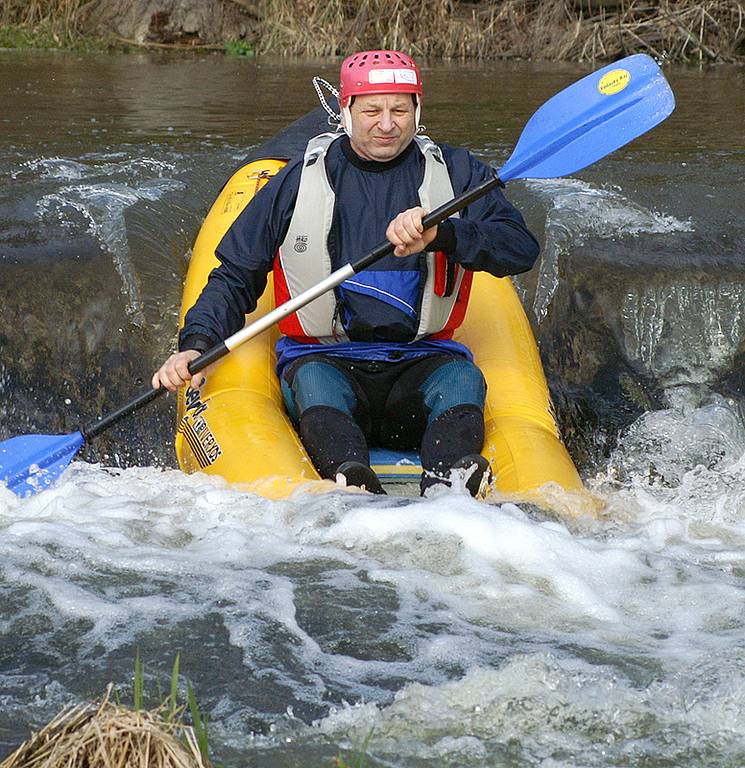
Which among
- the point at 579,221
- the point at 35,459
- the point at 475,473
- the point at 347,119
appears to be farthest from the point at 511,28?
the point at 475,473

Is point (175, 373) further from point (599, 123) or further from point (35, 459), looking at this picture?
point (599, 123)

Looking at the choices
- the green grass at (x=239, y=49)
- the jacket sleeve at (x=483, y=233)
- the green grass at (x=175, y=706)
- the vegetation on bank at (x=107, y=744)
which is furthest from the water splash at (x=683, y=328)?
the green grass at (x=239, y=49)

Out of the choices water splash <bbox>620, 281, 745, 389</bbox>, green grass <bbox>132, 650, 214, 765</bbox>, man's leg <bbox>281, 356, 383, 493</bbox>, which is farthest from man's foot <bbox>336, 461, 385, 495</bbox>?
water splash <bbox>620, 281, 745, 389</bbox>

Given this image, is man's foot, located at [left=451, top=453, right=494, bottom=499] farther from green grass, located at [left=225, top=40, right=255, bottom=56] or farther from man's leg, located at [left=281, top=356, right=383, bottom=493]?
green grass, located at [left=225, top=40, right=255, bottom=56]

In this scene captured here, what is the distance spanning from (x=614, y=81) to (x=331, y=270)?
0.96 m

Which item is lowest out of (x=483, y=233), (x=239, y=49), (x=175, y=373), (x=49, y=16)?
(x=175, y=373)

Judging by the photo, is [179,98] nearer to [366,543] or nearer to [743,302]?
[743,302]

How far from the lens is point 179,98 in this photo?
814 centimetres

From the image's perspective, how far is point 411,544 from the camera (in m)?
2.75

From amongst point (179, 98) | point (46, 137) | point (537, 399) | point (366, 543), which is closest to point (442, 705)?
point (366, 543)

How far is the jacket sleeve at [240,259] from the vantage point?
3391mm

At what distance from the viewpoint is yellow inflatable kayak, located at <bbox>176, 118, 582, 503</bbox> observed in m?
3.15

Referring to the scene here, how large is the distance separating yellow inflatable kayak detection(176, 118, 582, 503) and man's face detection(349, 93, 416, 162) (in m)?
0.67

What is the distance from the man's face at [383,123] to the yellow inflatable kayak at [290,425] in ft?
2.18
